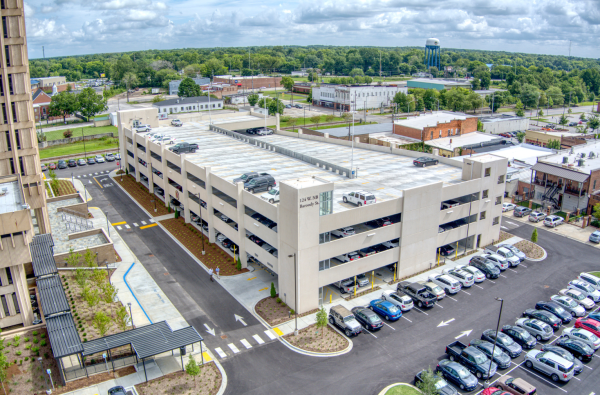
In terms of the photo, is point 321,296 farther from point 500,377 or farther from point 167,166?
point 167,166

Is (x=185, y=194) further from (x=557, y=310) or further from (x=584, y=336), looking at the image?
(x=584, y=336)

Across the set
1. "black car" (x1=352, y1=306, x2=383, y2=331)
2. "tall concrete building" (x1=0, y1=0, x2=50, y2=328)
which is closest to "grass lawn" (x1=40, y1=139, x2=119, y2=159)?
"tall concrete building" (x1=0, y1=0, x2=50, y2=328)

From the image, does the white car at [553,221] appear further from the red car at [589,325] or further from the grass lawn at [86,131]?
the grass lawn at [86,131]

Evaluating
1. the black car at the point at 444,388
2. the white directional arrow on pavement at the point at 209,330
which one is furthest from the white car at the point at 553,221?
the white directional arrow on pavement at the point at 209,330

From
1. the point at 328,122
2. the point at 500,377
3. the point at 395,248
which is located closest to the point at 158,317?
the point at 395,248

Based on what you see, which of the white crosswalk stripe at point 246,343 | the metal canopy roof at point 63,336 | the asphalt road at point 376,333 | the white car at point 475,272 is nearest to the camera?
the metal canopy roof at point 63,336

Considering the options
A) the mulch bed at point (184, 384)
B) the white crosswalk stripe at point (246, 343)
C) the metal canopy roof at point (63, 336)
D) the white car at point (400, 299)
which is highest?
the metal canopy roof at point (63, 336)
